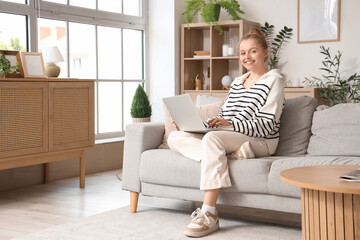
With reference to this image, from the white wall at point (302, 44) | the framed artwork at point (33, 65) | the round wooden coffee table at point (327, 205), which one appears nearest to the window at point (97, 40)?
the framed artwork at point (33, 65)

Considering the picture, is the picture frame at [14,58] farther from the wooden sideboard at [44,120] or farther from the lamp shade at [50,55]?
the lamp shade at [50,55]

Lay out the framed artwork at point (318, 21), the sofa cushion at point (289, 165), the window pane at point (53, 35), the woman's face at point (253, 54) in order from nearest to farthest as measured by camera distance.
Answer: the sofa cushion at point (289, 165)
the woman's face at point (253, 54)
the window pane at point (53, 35)
the framed artwork at point (318, 21)

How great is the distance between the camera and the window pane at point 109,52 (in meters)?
5.66

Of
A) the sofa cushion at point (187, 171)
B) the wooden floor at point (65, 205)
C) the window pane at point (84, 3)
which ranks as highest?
the window pane at point (84, 3)

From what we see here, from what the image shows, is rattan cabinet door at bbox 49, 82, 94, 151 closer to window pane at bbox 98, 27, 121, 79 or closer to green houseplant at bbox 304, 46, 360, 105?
window pane at bbox 98, 27, 121, 79

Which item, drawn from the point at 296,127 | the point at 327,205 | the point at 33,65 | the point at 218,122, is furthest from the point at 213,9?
the point at 327,205

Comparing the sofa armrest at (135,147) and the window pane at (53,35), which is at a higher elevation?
the window pane at (53,35)

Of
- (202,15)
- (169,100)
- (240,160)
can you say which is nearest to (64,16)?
(202,15)

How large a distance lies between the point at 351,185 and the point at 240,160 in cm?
108

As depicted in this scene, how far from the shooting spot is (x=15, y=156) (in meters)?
3.83

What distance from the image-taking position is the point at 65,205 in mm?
3736

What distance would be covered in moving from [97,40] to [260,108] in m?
2.90

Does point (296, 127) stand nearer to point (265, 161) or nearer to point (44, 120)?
point (265, 161)

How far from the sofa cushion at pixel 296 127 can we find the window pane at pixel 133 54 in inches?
119
